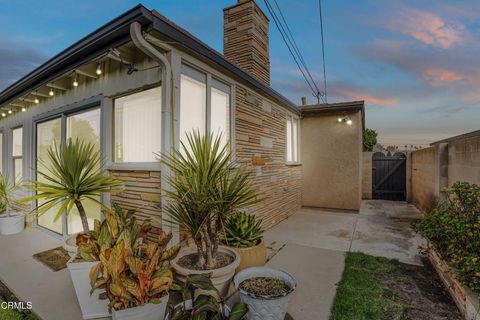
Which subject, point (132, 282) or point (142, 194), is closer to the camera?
point (132, 282)

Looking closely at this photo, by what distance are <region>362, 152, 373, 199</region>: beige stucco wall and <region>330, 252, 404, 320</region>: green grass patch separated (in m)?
6.28

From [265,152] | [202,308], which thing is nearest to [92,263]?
[202,308]

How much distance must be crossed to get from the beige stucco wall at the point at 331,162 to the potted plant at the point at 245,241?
4.68m

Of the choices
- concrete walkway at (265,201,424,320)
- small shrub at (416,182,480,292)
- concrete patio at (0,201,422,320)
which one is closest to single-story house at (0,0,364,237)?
concrete patio at (0,201,422,320)

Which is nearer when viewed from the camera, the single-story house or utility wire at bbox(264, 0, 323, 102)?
the single-story house

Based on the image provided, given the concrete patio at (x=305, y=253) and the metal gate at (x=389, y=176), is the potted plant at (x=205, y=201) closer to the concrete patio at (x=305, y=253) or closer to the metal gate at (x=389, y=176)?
the concrete patio at (x=305, y=253)

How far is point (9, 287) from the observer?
9.17ft

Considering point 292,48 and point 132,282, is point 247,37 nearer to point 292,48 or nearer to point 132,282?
point 292,48

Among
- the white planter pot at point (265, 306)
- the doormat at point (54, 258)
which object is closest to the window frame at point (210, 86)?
the white planter pot at point (265, 306)

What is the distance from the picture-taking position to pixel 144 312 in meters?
1.83

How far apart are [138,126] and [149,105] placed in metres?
0.34

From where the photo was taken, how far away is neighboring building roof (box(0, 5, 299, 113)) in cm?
243

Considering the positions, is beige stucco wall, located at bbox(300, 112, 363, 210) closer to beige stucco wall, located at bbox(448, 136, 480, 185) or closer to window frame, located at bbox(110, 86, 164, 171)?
beige stucco wall, located at bbox(448, 136, 480, 185)

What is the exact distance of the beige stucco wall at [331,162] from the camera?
6992 mm
